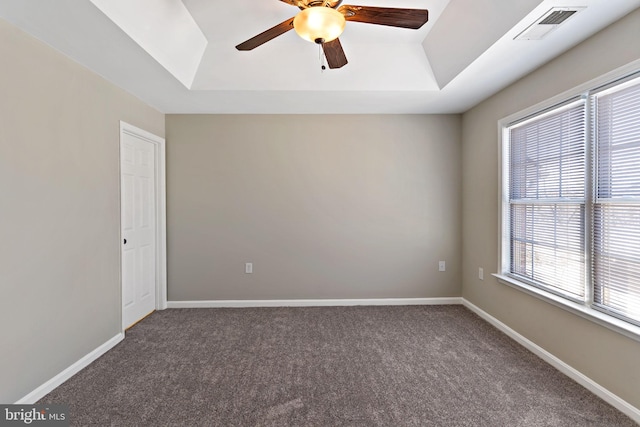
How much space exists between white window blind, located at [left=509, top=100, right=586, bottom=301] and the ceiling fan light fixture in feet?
6.10

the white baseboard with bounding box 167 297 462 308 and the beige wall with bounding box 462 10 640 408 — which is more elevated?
the beige wall with bounding box 462 10 640 408

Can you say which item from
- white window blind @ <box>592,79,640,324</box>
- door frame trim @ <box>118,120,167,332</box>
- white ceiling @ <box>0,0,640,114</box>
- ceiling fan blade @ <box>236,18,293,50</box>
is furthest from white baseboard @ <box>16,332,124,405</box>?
white window blind @ <box>592,79,640,324</box>

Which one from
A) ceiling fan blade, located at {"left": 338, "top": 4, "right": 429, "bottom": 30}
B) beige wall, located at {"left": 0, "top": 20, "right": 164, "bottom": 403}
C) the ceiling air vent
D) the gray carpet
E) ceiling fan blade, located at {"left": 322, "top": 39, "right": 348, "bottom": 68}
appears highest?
the ceiling air vent

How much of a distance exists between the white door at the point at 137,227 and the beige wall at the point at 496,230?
3.69 metres

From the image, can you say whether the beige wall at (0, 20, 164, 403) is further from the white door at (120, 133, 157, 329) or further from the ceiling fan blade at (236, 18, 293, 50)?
the ceiling fan blade at (236, 18, 293, 50)

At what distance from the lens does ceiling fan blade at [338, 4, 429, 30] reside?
5.39 feet

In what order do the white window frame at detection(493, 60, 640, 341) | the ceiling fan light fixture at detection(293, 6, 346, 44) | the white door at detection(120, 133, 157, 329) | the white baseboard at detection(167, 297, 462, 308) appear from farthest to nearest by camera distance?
1. the white baseboard at detection(167, 297, 462, 308)
2. the white door at detection(120, 133, 157, 329)
3. the white window frame at detection(493, 60, 640, 341)
4. the ceiling fan light fixture at detection(293, 6, 346, 44)

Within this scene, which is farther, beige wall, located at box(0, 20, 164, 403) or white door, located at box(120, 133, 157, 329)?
white door, located at box(120, 133, 157, 329)

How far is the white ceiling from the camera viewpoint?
1.83 m

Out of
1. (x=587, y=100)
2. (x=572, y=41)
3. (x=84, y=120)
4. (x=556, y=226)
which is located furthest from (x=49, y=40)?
(x=556, y=226)

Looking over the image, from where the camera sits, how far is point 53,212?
2.12 metres

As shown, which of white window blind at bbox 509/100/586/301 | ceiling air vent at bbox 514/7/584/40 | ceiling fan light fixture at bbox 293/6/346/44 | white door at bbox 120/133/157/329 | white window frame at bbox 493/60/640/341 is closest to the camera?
ceiling fan light fixture at bbox 293/6/346/44

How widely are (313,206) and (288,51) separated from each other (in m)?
1.73

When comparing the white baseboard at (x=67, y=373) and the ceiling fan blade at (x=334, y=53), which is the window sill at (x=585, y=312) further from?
the white baseboard at (x=67, y=373)
